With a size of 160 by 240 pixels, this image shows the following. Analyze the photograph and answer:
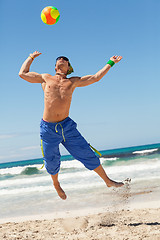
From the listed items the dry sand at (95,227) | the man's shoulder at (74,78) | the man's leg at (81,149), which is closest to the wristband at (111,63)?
the man's shoulder at (74,78)

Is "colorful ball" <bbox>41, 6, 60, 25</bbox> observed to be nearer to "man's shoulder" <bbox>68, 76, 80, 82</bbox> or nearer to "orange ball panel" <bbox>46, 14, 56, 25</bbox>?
"orange ball panel" <bbox>46, 14, 56, 25</bbox>

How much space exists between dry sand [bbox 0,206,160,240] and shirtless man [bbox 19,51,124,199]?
1.04 metres

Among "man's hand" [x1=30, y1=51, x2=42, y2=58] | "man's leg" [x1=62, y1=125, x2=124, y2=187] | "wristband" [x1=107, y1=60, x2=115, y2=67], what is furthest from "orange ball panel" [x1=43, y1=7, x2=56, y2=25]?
"man's leg" [x1=62, y1=125, x2=124, y2=187]

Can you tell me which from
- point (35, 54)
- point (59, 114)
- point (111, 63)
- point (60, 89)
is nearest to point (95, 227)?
point (59, 114)

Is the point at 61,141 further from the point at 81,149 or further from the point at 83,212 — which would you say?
the point at 83,212

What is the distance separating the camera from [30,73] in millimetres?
4762

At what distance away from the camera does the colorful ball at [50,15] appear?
4656mm

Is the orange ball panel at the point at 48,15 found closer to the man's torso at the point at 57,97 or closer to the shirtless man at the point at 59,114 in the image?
the shirtless man at the point at 59,114

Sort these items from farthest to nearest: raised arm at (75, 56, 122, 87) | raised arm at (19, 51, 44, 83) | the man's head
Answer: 1. the man's head
2. raised arm at (19, 51, 44, 83)
3. raised arm at (75, 56, 122, 87)

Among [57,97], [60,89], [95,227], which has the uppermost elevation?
[60,89]

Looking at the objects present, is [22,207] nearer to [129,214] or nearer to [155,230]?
[129,214]

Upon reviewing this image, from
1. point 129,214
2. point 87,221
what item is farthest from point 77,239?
point 129,214

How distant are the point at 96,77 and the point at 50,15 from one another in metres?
1.33

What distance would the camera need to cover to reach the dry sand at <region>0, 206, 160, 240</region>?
4418 millimetres
